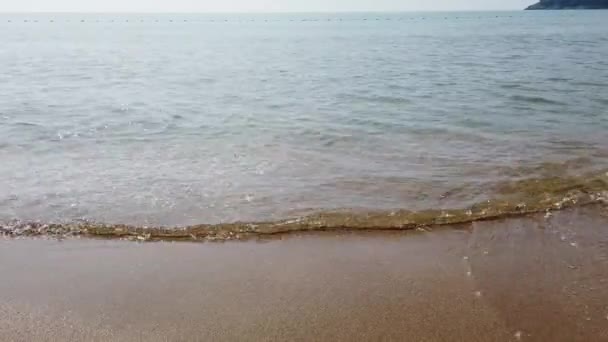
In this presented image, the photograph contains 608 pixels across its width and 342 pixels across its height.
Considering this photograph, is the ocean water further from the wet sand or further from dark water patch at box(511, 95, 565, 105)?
the wet sand

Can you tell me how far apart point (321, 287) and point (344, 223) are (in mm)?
1870

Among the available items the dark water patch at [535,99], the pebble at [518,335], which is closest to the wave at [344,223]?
the pebble at [518,335]

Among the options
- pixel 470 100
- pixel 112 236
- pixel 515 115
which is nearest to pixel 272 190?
pixel 112 236

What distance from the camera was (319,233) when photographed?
688cm

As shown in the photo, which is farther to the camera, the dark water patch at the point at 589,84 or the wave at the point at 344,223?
the dark water patch at the point at 589,84

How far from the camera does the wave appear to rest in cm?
683

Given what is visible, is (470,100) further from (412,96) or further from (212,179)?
(212,179)

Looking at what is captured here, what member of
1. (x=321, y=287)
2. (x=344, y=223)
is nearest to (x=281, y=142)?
(x=344, y=223)

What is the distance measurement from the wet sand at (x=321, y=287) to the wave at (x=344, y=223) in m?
0.24

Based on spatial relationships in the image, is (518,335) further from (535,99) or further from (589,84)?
(589,84)

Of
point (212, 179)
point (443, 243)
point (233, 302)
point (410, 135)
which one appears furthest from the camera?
point (410, 135)

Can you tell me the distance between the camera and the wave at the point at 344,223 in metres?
6.83

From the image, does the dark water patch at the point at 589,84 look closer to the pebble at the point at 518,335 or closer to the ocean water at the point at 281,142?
the ocean water at the point at 281,142

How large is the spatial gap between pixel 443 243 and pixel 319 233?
1.65 metres
